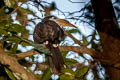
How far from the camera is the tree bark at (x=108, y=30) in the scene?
7.29ft

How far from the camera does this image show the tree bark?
222 cm

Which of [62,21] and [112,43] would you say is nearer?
[112,43]

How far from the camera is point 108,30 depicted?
2.34 metres

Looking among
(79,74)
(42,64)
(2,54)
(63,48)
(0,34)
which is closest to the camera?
(2,54)

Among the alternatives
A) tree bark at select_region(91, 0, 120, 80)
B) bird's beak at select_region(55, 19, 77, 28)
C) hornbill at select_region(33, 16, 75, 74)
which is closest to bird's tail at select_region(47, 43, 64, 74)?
hornbill at select_region(33, 16, 75, 74)

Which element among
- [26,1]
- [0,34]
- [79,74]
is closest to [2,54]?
[0,34]

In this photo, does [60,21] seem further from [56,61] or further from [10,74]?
[10,74]

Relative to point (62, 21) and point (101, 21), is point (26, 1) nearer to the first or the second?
point (62, 21)

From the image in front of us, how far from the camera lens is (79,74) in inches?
68.6

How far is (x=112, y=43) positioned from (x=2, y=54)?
1.11 metres

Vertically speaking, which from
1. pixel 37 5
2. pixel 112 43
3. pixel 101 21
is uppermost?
pixel 37 5

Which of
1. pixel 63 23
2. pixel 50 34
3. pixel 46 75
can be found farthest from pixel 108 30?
pixel 46 75

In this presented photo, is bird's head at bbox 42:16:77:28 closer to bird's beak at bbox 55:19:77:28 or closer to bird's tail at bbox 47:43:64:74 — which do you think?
bird's beak at bbox 55:19:77:28

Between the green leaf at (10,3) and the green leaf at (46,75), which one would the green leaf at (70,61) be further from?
the green leaf at (10,3)
